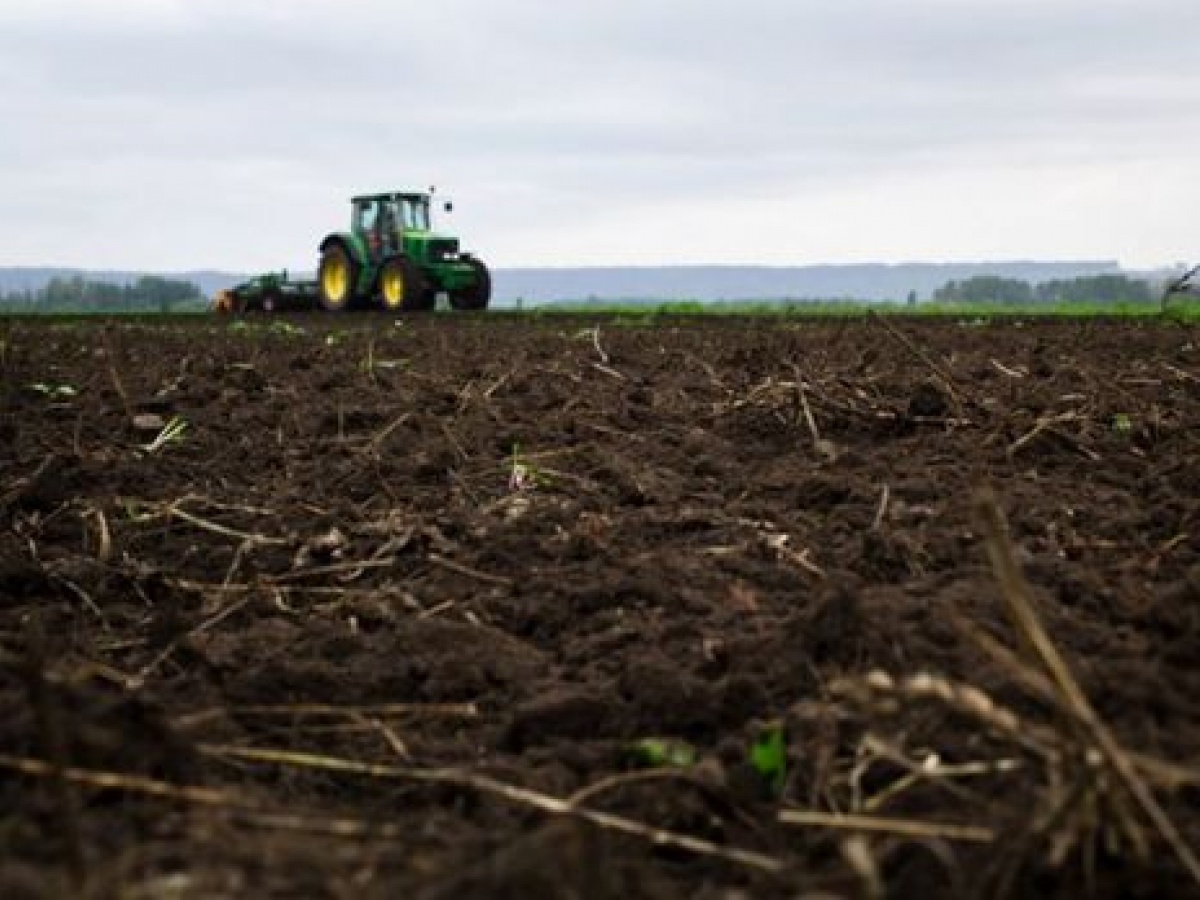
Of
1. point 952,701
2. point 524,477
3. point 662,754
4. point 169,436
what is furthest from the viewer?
point 169,436

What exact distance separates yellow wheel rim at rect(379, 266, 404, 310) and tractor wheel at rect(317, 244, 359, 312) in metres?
0.98

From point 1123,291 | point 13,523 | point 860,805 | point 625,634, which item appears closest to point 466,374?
point 13,523

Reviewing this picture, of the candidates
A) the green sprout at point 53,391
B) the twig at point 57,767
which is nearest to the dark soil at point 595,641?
the twig at point 57,767

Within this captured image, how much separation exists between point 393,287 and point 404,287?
602 millimetres

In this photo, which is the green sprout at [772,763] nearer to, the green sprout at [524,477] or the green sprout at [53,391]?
the green sprout at [524,477]

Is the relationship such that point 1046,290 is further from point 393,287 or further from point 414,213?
point 393,287

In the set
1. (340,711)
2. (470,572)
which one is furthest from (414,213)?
(340,711)

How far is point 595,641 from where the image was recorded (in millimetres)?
2994

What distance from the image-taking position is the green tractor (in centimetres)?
2402

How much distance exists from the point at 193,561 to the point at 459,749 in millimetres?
1777

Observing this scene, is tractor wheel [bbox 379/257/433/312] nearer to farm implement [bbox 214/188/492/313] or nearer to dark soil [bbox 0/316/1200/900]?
farm implement [bbox 214/188/492/313]

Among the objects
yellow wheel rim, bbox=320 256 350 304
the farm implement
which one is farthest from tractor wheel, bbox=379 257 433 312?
yellow wheel rim, bbox=320 256 350 304

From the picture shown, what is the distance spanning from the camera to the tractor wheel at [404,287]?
77.3 feet

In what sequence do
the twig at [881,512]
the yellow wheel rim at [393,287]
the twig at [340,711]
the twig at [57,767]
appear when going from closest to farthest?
the twig at [57,767] < the twig at [340,711] < the twig at [881,512] < the yellow wheel rim at [393,287]
